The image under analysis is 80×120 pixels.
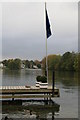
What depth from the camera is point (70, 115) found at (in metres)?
17.2

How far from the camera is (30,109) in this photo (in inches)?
736

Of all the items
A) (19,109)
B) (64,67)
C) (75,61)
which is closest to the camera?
(19,109)

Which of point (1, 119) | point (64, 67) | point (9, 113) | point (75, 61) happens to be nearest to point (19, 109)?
point (9, 113)

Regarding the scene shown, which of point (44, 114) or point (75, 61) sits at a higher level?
point (75, 61)

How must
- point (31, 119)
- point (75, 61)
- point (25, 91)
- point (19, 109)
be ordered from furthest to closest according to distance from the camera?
point (75, 61)
point (25, 91)
point (19, 109)
point (31, 119)

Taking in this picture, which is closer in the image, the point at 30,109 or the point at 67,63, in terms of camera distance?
the point at 30,109

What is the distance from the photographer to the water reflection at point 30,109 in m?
16.8

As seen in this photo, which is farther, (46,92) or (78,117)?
(46,92)

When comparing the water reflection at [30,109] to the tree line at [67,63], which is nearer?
the water reflection at [30,109]

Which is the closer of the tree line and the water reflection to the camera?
the water reflection

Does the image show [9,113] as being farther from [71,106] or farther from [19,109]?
[71,106]

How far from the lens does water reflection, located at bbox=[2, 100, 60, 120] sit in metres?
16.8

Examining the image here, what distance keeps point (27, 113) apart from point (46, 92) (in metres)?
3.33

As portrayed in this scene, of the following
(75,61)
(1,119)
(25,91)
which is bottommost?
(1,119)
